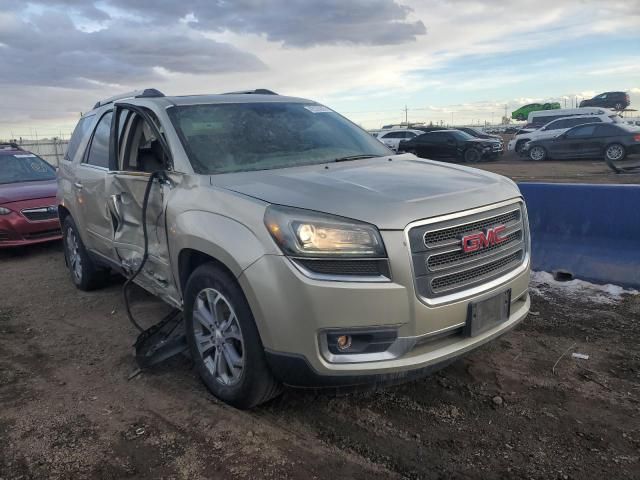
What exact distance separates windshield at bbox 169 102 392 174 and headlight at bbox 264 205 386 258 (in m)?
0.95

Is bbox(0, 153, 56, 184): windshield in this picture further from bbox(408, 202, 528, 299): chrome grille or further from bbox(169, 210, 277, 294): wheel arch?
bbox(408, 202, 528, 299): chrome grille

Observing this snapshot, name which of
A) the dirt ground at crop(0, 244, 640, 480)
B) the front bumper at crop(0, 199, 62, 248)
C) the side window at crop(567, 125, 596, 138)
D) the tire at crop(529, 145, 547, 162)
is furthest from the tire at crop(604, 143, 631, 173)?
the front bumper at crop(0, 199, 62, 248)

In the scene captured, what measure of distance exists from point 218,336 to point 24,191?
6345 millimetres

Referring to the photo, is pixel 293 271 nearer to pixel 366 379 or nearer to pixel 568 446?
pixel 366 379

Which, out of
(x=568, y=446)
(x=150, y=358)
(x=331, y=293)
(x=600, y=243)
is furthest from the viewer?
(x=600, y=243)

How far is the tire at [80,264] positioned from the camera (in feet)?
18.7

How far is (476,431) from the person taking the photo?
301 cm

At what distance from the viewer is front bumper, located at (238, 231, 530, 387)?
105 inches

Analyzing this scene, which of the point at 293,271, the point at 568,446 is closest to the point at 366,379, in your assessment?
the point at 293,271

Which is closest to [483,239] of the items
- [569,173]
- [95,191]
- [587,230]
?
[587,230]

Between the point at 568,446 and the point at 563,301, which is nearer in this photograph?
the point at 568,446

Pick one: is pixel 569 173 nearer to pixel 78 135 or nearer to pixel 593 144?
pixel 593 144

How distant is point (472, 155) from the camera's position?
23.5 metres

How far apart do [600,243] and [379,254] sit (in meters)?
3.65
